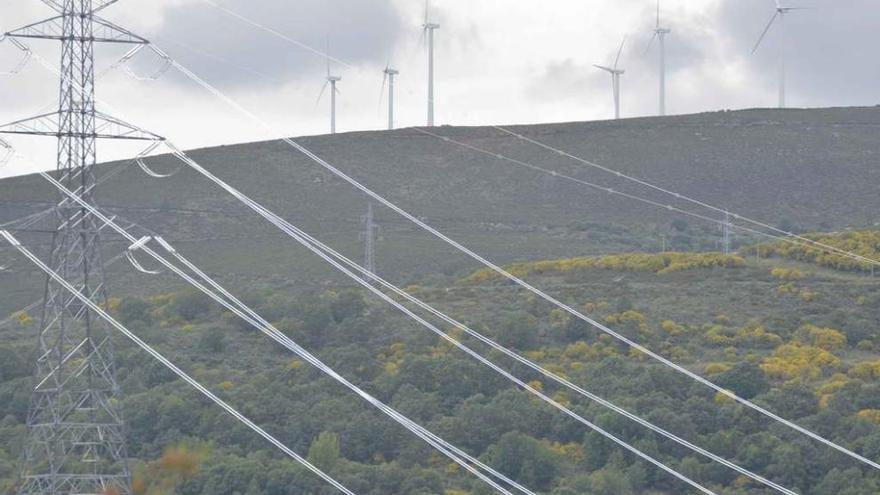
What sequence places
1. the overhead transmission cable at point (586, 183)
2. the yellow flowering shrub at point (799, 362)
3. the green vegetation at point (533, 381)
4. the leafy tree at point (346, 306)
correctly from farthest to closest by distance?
the overhead transmission cable at point (586, 183) → the leafy tree at point (346, 306) → the yellow flowering shrub at point (799, 362) → the green vegetation at point (533, 381)

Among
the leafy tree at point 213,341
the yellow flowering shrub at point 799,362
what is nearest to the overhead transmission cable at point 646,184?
the yellow flowering shrub at point 799,362

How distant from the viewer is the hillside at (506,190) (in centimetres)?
11790

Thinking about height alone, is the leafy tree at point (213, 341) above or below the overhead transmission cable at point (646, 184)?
below

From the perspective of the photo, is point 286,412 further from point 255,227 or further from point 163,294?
point 255,227

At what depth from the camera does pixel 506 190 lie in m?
138

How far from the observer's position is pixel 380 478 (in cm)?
5853

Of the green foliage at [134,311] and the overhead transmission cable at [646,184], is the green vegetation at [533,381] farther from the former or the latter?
the overhead transmission cable at [646,184]

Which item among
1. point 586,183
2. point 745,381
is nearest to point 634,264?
point 745,381

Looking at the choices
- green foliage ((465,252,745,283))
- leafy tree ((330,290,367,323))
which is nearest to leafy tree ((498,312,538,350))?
leafy tree ((330,290,367,323))

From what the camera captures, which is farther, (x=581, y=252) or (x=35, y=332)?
(x=581, y=252)

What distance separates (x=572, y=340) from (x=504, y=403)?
14.2 m

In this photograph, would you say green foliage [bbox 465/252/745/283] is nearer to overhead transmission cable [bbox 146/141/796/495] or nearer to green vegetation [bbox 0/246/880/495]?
green vegetation [bbox 0/246/880/495]

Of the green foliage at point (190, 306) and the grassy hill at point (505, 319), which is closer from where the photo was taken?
the grassy hill at point (505, 319)

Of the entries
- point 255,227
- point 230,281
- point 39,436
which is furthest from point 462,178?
point 39,436
